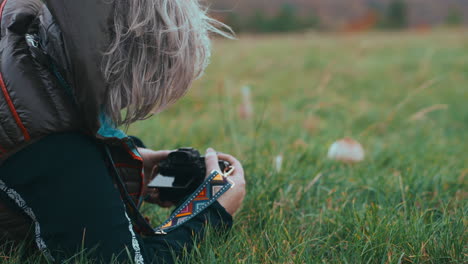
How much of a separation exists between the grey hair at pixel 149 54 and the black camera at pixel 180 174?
287mm

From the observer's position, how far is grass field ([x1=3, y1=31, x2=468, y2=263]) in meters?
1.53

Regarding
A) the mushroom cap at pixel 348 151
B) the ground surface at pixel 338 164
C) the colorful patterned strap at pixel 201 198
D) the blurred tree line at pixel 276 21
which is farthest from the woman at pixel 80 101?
the blurred tree line at pixel 276 21

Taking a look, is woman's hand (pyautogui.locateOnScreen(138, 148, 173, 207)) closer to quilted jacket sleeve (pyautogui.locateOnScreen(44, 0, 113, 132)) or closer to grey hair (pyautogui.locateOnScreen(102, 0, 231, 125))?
grey hair (pyautogui.locateOnScreen(102, 0, 231, 125))

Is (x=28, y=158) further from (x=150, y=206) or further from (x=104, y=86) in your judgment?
(x=150, y=206)

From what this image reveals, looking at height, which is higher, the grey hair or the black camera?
the grey hair

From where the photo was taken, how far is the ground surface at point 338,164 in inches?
60.4

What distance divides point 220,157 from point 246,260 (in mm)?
402

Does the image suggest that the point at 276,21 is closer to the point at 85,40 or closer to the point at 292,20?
the point at 292,20

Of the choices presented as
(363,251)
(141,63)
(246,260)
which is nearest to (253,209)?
(246,260)

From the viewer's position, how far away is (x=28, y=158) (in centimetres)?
118

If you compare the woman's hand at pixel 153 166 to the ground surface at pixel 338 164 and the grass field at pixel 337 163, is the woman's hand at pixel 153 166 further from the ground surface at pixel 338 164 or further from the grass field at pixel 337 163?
the ground surface at pixel 338 164

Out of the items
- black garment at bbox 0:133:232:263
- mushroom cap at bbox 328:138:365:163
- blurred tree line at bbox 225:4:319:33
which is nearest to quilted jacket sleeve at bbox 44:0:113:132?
black garment at bbox 0:133:232:263

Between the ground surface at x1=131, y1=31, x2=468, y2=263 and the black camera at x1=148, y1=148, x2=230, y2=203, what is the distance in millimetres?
233

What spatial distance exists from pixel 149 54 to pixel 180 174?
51 cm
